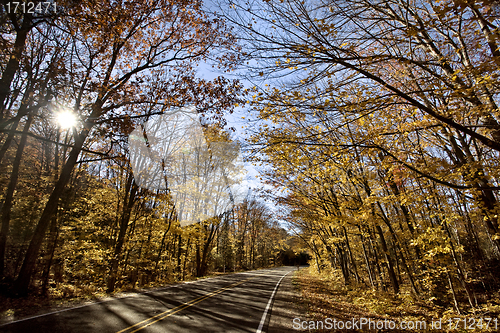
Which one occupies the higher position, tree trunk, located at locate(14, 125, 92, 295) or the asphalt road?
tree trunk, located at locate(14, 125, 92, 295)

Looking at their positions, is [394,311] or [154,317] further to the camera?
[394,311]

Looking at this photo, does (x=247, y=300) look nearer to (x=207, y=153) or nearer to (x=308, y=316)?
(x=308, y=316)

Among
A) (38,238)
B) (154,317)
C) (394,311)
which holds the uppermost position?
(38,238)

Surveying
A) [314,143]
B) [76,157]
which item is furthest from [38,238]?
[314,143]

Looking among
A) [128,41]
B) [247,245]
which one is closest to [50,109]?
[128,41]

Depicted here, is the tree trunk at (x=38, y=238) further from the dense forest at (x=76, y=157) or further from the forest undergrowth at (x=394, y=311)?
the forest undergrowth at (x=394, y=311)

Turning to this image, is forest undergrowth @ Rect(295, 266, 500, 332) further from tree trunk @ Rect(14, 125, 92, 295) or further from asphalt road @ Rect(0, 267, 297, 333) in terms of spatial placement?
tree trunk @ Rect(14, 125, 92, 295)

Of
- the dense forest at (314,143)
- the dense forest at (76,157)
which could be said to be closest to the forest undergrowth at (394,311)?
the dense forest at (314,143)

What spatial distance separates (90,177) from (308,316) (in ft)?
59.9

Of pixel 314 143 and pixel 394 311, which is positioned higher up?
pixel 314 143

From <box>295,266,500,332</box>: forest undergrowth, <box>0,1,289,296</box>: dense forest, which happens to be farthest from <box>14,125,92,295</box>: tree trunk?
<box>295,266,500,332</box>: forest undergrowth

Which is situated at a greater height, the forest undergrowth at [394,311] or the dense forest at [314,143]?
the dense forest at [314,143]

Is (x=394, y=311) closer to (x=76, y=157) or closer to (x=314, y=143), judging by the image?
(x=314, y=143)

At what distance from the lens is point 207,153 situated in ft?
62.1
